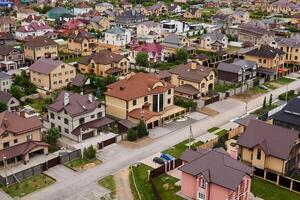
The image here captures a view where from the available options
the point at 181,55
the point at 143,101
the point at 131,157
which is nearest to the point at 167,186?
the point at 131,157

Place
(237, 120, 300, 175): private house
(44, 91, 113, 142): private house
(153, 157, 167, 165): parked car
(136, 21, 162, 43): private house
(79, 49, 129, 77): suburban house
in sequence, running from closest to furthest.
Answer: (237, 120, 300, 175): private house → (153, 157, 167, 165): parked car → (44, 91, 113, 142): private house → (79, 49, 129, 77): suburban house → (136, 21, 162, 43): private house

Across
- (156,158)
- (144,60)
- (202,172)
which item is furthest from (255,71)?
(202,172)

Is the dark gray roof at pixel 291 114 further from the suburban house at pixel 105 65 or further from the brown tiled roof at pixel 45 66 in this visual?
the brown tiled roof at pixel 45 66

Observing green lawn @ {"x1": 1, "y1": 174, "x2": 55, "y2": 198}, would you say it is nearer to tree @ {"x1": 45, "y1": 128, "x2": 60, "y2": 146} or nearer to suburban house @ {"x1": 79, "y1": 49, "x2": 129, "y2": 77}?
tree @ {"x1": 45, "y1": 128, "x2": 60, "y2": 146}

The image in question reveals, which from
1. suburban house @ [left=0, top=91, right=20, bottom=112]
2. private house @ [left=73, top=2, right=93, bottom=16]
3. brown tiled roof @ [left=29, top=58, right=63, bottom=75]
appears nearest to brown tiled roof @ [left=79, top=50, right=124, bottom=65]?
brown tiled roof @ [left=29, top=58, right=63, bottom=75]

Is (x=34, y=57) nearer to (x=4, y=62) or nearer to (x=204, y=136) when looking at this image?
(x=4, y=62)

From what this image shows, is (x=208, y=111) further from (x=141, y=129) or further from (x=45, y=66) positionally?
(x=45, y=66)
